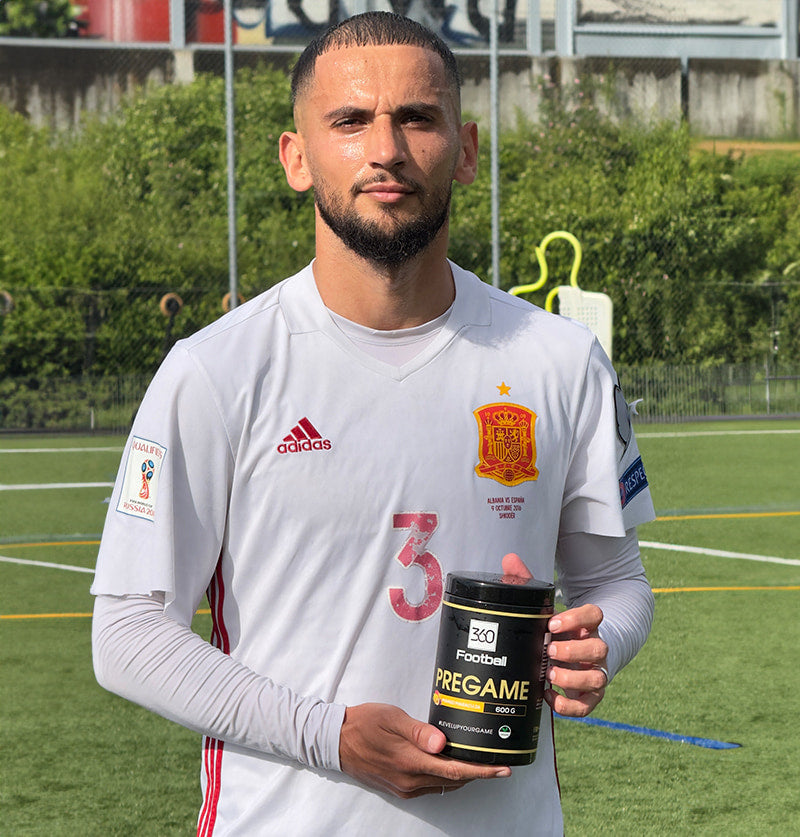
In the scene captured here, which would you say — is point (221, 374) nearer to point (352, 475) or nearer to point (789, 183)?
point (352, 475)

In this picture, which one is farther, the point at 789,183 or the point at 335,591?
the point at 789,183

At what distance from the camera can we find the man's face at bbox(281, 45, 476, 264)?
5.55 ft

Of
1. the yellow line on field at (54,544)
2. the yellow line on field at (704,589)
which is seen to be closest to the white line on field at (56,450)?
the yellow line on field at (54,544)

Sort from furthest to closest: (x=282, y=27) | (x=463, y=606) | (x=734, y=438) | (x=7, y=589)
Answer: (x=282, y=27), (x=734, y=438), (x=7, y=589), (x=463, y=606)

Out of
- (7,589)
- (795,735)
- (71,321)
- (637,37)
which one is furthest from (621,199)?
(795,735)

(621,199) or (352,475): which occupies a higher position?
(621,199)

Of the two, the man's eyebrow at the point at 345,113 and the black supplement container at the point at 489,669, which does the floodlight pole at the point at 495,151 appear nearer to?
the man's eyebrow at the point at 345,113

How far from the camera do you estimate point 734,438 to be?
17781 mm

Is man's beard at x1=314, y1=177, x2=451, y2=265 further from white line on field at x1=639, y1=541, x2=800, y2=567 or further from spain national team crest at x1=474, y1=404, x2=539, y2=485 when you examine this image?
white line on field at x1=639, y1=541, x2=800, y2=567

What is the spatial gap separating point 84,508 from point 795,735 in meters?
7.78

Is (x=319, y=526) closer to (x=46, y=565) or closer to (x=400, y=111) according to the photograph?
(x=400, y=111)

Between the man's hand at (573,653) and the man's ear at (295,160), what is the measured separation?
54 centimetres

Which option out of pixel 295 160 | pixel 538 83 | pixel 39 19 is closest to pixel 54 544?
pixel 295 160

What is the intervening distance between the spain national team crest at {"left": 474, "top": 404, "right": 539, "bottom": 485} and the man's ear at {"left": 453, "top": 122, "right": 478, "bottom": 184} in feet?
1.04
